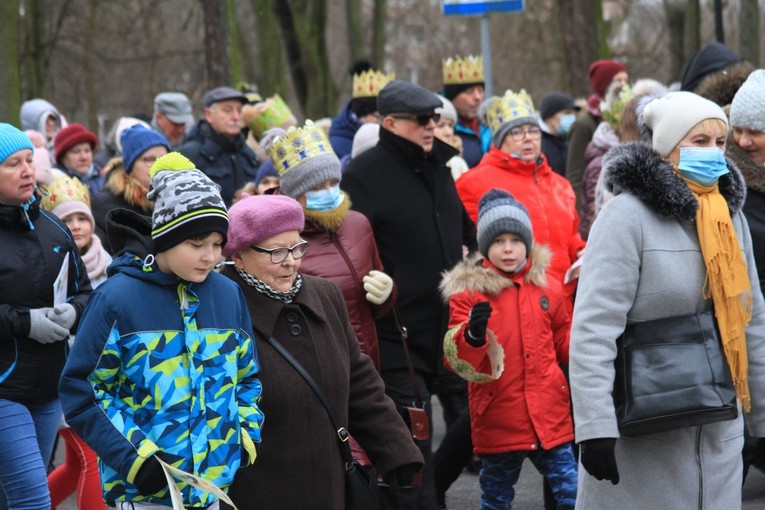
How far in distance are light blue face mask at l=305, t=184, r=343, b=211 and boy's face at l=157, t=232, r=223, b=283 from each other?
1738mm

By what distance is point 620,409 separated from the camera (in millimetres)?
4469

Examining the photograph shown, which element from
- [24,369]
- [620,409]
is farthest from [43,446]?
[620,409]

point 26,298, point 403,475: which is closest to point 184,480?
point 403,475

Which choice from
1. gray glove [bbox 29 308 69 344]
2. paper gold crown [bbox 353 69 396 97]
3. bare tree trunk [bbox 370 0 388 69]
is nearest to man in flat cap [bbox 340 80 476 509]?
gray glove [bbox 29 308 69 344]

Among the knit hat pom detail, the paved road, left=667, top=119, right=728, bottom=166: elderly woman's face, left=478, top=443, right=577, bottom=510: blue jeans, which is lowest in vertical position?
the paved road

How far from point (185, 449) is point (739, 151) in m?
2.92

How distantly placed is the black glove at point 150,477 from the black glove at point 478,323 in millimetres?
2111

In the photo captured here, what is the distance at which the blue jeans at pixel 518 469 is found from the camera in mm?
6379

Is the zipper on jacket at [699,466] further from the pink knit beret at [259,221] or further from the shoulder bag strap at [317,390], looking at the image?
the pink knit beret at [259,221]

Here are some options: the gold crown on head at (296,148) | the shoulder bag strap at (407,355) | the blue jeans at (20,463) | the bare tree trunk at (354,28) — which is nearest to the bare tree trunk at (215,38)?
the bare tree trunk at (354,28)

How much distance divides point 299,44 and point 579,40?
699 centimetres

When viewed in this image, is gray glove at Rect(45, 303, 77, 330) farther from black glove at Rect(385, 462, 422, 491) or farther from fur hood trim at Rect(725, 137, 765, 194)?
fur hood trim at Rect(725, 137, 765, 194)

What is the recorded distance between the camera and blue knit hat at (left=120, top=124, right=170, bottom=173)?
7.73 meters

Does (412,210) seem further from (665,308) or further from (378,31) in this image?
(378,31)
